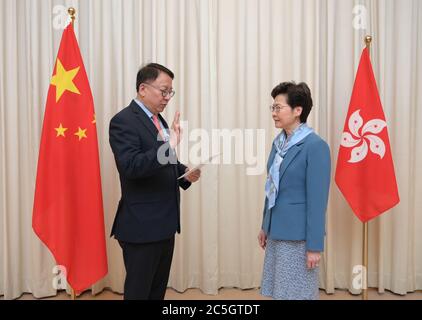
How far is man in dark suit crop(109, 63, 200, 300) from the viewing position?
1.87m

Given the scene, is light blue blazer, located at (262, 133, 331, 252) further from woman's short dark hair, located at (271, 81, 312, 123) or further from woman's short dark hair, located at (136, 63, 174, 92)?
woman's short dark hair, located at (136, 63, 174, 92)

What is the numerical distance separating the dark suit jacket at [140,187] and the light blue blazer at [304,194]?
578 mm

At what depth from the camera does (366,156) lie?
2.77m

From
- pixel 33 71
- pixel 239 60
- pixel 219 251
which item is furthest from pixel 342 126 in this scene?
pixel 33 71

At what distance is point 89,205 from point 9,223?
3.16 feet

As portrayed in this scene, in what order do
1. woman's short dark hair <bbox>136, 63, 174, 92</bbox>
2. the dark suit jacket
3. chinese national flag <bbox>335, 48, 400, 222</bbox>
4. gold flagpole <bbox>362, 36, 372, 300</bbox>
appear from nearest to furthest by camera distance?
the dark suit jacket, woman's short dark hair <bbox>136, 63, 174, 92</bbox>, chinese national flag <bbox>335, 48, 400, 222</bbox>, gold flagpole <bbox>362, 36, 372, 300</bbox>

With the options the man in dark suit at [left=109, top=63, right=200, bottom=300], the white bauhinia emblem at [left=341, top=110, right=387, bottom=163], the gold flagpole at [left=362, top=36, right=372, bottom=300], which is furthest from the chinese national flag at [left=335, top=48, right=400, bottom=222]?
the man in dark suit at [left=109, top=63, right=200, bottom=300]

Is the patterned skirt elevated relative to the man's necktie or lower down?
lower down

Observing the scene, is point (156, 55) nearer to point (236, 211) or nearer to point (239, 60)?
point (239, 60)

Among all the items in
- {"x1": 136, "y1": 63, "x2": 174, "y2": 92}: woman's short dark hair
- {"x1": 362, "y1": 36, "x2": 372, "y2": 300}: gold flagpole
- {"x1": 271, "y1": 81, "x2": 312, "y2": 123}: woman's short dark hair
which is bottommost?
{"x1": 362, "y1": 36, "x2": 372, "y2": 300}: gold flagpole

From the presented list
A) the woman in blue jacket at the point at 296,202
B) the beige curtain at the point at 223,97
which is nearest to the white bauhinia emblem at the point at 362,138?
the beige curtain at the point at 223,97

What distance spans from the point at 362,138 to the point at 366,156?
14 cm

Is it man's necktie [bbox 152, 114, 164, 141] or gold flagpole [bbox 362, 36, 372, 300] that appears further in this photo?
gold flagpole [bbox 362, 36, 372, 300]

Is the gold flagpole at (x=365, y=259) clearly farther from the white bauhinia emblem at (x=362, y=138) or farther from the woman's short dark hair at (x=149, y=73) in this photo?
the woman's short dark hair at (x=149, y=73)
